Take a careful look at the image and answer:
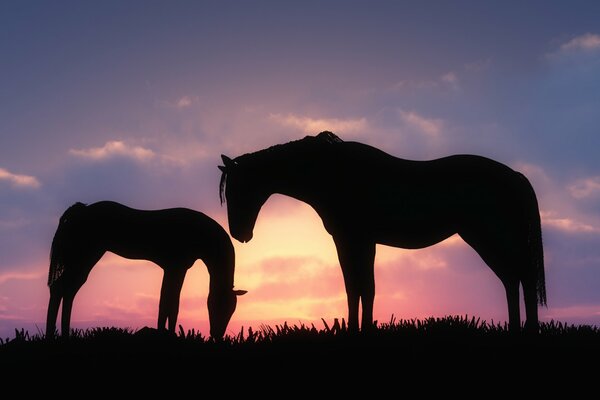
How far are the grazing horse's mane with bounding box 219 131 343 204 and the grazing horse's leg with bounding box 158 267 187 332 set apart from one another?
3.88 metres

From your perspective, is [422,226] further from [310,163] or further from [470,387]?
[470,387]

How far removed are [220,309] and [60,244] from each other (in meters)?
3.33

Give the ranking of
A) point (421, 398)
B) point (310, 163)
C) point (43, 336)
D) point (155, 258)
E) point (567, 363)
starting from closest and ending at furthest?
point (421, 398) < point (567, 363) < point (310, 163) < point (43, 336) < point (155, 258)

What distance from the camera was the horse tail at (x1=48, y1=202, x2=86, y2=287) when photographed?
12406mm

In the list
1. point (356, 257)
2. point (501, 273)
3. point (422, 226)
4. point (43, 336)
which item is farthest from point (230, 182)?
point (43, 336)

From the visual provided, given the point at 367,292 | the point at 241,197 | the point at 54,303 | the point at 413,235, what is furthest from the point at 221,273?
the point at 367,292

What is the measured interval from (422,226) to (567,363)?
243 centimetres

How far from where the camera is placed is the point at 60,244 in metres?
12.6

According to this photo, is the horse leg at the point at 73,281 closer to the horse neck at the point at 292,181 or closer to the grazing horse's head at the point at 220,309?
the grazing horse's head at the point at 220,309

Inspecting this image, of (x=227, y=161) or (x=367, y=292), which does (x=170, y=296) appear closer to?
(x=227, y=161)

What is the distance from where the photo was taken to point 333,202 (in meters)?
8.20

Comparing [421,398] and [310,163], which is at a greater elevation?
[310,163]

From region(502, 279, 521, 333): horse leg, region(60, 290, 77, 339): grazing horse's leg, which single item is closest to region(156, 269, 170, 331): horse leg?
region(60, 290, 77, 339): grazing horse's leg

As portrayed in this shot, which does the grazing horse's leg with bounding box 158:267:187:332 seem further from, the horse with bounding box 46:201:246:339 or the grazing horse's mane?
the grazing horse's mane
